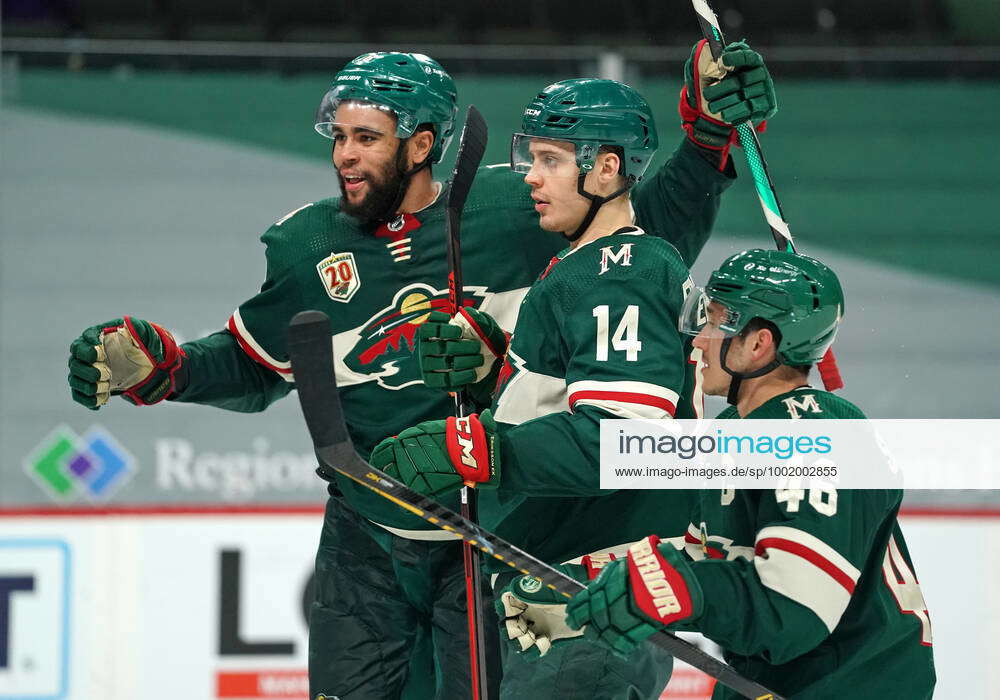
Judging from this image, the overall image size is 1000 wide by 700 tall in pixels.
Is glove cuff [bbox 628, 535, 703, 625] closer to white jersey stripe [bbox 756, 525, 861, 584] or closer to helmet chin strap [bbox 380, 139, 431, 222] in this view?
white jersey stripe [bbox 756, 525, 861, 584]

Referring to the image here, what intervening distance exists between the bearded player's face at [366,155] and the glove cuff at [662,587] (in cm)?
96

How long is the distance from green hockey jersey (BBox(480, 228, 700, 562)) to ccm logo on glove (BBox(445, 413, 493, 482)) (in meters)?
0.04

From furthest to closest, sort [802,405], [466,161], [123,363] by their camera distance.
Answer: [123,363]
[466,161]
[802,405]

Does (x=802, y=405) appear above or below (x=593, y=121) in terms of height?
below

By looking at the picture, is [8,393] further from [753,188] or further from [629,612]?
[629,612]

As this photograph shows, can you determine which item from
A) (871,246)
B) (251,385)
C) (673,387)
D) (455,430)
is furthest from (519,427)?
(871,246)

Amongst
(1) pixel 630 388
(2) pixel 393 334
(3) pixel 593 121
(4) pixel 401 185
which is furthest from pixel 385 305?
(1) pixel 630 388

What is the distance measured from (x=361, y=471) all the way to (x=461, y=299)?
390 mm

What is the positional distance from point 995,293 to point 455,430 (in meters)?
1.53

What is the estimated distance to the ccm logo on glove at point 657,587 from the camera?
1.63 m

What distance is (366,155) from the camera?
240cm

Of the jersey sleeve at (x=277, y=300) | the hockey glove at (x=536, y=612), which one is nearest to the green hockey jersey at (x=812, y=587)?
the hockey glove at (x=536, y=612)

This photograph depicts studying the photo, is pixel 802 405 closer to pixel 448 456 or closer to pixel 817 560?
pixel 817 560

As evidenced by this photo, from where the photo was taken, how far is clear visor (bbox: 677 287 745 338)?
5.99 feet
